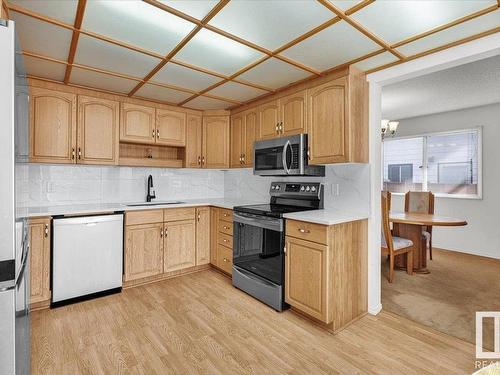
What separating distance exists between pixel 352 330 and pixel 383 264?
206cm

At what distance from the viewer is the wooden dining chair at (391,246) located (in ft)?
10.7

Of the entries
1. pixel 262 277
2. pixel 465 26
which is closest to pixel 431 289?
pixel 262 277

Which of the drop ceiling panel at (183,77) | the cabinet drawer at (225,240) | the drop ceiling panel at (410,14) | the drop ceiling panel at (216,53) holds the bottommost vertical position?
the cabinet drawer at (225,240)

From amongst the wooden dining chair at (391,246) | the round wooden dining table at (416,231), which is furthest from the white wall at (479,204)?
the wooden dining chair at (391,246)

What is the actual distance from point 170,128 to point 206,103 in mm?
596

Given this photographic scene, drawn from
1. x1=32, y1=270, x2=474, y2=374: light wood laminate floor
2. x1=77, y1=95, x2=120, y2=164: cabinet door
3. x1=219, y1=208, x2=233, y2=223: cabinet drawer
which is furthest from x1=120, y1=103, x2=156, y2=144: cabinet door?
x1=32, y1=270, x2=474, y2=374: light wood laminate floor

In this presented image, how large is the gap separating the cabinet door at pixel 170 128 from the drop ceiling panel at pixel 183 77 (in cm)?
77

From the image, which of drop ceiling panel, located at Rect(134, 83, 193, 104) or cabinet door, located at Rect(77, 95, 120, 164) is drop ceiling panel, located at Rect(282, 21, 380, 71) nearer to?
drop ceiling panel, located at Rect(134, 83, 193, 104)

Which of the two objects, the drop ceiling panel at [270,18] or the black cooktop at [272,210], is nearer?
the drop ceiling panel at [270,18]

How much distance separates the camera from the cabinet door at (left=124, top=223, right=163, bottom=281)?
9.95ft

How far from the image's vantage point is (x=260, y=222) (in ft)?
9.11

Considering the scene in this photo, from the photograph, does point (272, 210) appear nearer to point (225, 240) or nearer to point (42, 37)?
point (225, 240)

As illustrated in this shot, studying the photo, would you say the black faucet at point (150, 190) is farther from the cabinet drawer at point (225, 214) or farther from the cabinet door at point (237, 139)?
the cabinet door at point (237, 139)

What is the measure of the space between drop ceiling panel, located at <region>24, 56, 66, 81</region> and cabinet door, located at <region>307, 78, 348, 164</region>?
234cm
